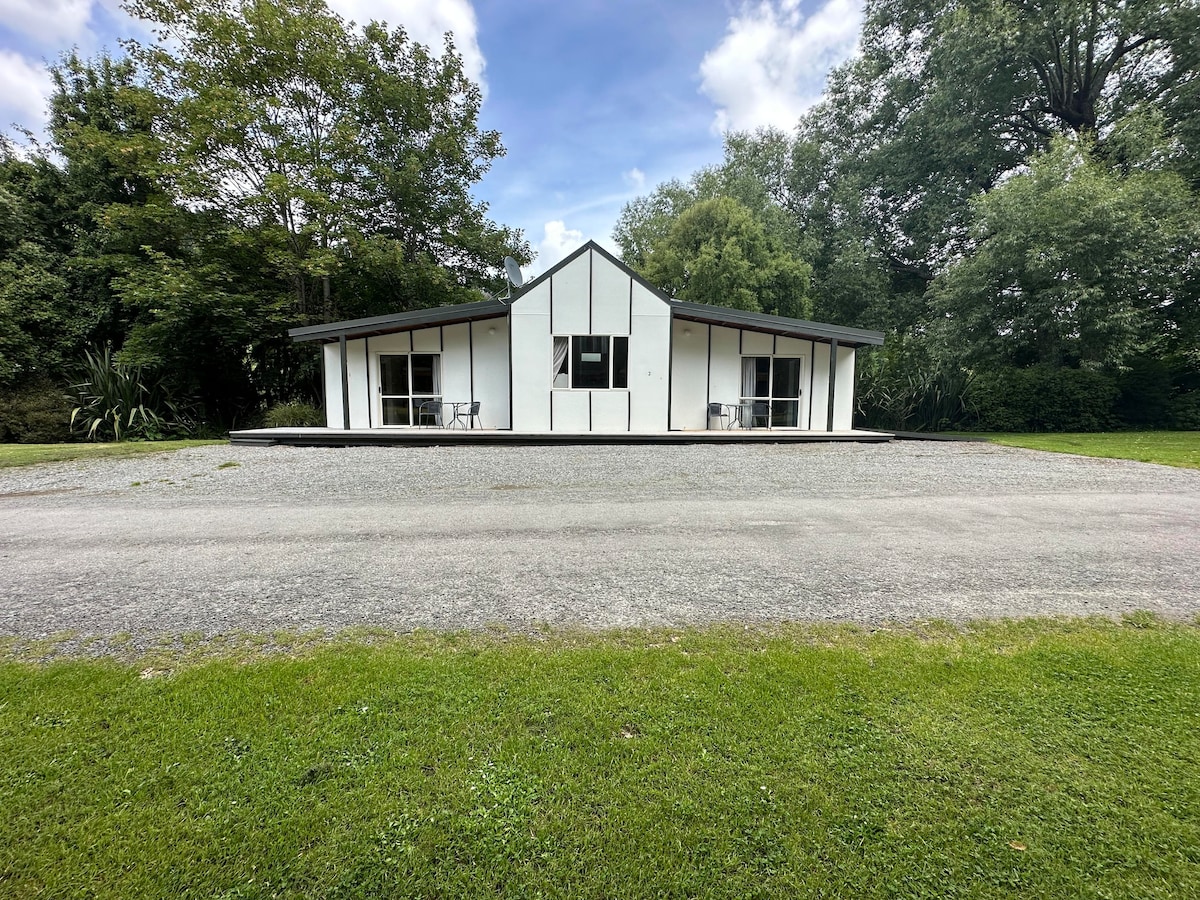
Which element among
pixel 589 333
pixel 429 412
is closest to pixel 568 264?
pixel 589 333

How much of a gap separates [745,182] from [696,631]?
76.5ft

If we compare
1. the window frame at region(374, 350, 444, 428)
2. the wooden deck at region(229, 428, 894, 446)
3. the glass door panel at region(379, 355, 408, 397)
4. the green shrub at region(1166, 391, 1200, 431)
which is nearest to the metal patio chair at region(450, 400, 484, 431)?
the window frame at region(374, 350, 444, 428)

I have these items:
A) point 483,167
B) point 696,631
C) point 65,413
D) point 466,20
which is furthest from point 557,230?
point 696,631

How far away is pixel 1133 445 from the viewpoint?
11.0 metres

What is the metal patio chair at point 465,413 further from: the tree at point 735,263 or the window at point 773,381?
the tree at point 735,263

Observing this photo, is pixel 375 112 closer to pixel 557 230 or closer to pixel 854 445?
pixel 557 230

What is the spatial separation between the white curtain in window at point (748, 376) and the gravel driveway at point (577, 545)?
5.28 meters

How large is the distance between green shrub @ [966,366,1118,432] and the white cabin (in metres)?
5.82

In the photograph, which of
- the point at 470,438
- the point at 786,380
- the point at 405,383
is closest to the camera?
the point at 470,438

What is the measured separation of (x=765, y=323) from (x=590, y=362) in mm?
4097

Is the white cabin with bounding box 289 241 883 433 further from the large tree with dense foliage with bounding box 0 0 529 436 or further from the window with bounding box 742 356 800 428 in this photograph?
the large tree with dense foliage with bounding box 0 0 529 436

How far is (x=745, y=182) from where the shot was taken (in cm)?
2175

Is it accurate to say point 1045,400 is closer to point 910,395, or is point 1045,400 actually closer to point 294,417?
point 910,395

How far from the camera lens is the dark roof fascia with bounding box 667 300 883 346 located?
456 inches
